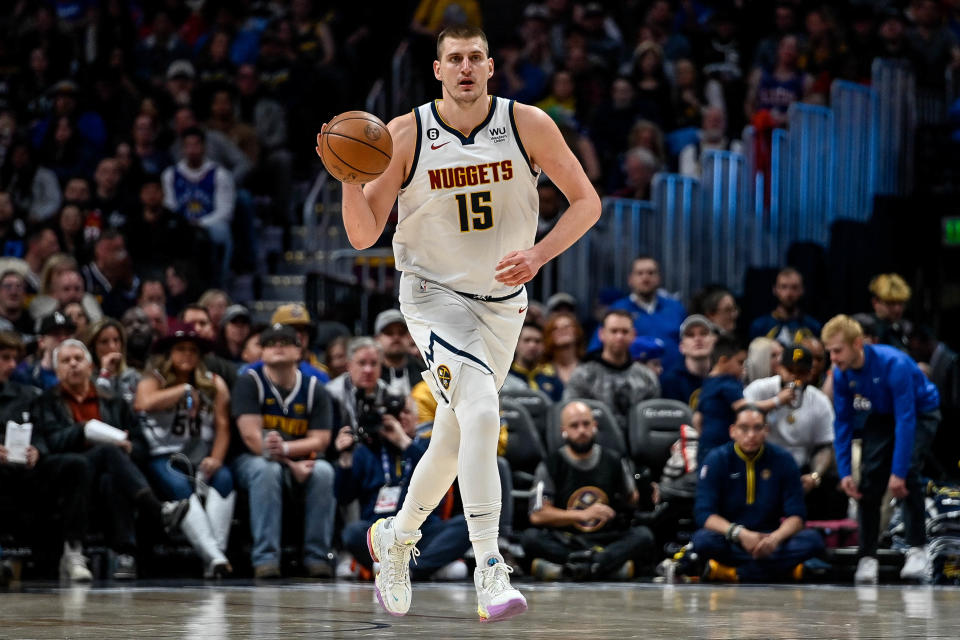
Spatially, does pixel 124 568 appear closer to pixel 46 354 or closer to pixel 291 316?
pixel 46 354

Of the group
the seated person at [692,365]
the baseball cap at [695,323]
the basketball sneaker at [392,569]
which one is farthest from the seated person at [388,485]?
the basketball sneaker at [392,569]

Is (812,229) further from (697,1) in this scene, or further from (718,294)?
(697,1)

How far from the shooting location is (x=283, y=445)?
11641mm

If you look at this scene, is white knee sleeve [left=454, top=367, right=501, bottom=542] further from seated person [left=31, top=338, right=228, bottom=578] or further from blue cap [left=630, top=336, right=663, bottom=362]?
blue cap [left=630, top=336, right=663, bottom=362]

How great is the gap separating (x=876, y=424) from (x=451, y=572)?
3348mm

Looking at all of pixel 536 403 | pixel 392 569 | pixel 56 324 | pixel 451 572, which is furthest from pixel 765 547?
pixel 56 324

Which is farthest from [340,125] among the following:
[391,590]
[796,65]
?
[796,65]

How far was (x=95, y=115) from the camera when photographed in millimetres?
18141

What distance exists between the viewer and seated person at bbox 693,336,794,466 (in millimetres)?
11891

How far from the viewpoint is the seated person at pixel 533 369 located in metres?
13.2

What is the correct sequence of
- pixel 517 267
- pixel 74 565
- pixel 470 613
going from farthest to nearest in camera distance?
1. pixel 74 565
2. pixel 470 613
3. pixel 517 267

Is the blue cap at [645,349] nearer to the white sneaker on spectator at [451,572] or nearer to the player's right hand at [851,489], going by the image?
the player's right hand at [851,489]

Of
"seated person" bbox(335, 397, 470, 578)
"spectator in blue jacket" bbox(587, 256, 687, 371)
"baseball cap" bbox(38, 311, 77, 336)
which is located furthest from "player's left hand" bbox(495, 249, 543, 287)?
"spectator in blue jacket" bbox(587, 256, 687, 371)

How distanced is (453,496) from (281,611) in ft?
12.7
